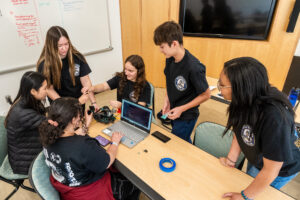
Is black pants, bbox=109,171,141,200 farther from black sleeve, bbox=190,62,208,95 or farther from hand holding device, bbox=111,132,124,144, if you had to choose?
black sleeve, bbox=190,62,208,95

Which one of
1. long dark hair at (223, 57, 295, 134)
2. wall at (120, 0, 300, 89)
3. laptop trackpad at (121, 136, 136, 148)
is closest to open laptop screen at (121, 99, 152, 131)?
laptop trackpad at (121, 136, 136, 148)

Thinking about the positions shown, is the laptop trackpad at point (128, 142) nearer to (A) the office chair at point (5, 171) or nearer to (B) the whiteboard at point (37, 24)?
(A) the office chair at point (5, 171)

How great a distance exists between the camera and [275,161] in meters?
0.84

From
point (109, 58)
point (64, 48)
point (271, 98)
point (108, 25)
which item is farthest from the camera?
point (109, 58)

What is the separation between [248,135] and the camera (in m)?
1.00

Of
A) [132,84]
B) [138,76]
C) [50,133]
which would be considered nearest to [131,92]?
[132,84]

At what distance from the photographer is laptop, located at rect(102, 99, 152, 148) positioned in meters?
1.49

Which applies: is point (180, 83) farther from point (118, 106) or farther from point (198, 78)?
Result: point (118, 106)

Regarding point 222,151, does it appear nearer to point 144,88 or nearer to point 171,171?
point 171,171

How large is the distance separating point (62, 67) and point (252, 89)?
5.69 ft

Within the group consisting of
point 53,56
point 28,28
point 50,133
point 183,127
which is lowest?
point 183,127

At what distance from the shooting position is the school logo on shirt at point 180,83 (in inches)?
60.5

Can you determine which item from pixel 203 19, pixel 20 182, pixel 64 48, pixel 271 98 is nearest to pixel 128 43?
pixel 203 19

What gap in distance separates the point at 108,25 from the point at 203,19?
6.21 ft
